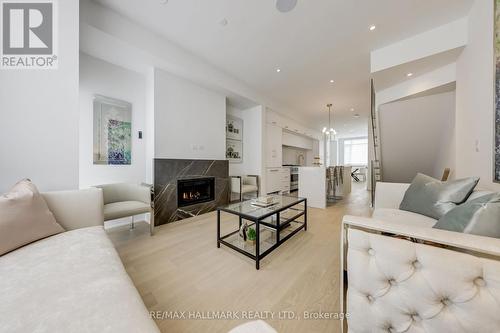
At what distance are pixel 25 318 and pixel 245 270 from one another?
1.30 meters

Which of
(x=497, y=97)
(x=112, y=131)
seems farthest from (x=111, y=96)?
(x=497, y=97)

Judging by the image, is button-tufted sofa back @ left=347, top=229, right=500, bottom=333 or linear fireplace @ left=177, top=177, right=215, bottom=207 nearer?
button-tufted sofa back @ left=347, top=229, right=500, bottom=333

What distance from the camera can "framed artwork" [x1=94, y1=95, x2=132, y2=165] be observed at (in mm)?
2467

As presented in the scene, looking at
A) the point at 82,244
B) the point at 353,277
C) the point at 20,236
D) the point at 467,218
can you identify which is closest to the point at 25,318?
the point at 82,244

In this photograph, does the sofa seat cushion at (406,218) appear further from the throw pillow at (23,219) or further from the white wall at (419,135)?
the throw pillow at (23,219)

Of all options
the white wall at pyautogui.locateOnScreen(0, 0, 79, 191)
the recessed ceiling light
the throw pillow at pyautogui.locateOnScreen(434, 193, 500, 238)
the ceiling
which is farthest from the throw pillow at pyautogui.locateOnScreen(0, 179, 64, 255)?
the recessed ceiling light

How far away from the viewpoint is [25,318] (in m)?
0.57

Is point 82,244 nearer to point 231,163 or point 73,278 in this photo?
point 73,278

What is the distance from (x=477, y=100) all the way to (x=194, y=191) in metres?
3.83

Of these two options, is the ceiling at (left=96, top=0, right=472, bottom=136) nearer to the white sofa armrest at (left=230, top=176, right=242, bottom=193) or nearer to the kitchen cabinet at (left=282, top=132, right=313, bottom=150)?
the white sofa armrest at (left=230, top=176, right=242, bottom=193)

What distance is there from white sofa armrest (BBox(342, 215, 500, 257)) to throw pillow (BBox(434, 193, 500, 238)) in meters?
0.23

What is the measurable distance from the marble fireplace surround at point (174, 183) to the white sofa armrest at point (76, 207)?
1.18m

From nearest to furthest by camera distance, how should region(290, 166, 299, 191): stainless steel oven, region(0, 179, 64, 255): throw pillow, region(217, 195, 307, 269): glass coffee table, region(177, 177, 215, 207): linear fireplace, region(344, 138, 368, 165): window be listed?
region(0, 179, 64, 255): throw pillow, region(217, 195, 307, 269): glass coffee table, region(177, 177, 215, 207): linear fireplace, region(290, 166, 299, 191): stainless steel oven, region(344, 138, 368, 165): window

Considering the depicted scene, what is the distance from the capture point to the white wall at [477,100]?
5.00 feet
